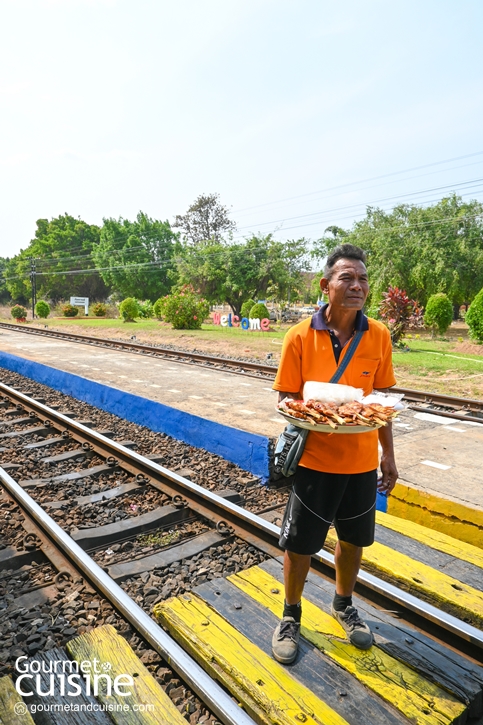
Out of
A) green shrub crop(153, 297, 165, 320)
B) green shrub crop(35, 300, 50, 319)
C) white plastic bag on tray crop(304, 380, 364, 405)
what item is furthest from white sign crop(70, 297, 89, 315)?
white plastic bag on tray crop(304, 380, 364, 405)

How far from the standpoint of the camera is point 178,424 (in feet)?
22.1

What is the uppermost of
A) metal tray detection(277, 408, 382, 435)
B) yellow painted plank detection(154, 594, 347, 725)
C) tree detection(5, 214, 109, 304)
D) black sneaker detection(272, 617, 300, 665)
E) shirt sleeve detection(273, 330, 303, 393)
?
tree detection(5, 214, 109, 304)

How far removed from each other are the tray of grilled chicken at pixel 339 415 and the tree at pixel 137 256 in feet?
189

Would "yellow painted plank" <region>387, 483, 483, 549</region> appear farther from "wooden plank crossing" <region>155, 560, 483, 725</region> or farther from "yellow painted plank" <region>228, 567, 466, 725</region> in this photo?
"yellow painted plank" <region>228, 567, 466, 725</region>

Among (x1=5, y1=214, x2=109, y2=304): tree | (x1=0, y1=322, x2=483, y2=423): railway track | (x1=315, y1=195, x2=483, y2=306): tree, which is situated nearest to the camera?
(x1=0, y1=322, x2=483, y2=423): railway track

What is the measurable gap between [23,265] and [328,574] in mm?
76375

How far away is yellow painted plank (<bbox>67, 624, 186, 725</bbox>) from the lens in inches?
85.2

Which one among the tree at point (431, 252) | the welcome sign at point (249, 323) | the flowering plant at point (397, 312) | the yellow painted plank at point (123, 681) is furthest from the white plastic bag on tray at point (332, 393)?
the tree at point (431, 252)

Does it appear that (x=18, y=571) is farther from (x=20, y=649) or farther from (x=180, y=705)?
(x=180, y=705)

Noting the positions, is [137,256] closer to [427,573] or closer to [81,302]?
[81,302]

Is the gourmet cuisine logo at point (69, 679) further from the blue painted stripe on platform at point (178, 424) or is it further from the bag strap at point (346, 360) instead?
the blue painted stripe on platform at point (178, 424)

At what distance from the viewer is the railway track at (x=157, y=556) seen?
257 centimetres

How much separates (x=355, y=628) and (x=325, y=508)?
2.55 ft

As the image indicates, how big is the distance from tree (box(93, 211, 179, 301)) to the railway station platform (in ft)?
151
